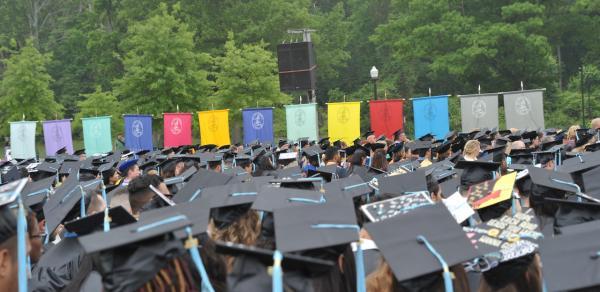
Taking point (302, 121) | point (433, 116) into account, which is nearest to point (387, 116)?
point (433, 116)

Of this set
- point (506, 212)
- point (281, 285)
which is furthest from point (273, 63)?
point (281, 285)

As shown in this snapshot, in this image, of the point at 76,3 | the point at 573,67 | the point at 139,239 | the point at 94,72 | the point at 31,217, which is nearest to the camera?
the point at 139,239

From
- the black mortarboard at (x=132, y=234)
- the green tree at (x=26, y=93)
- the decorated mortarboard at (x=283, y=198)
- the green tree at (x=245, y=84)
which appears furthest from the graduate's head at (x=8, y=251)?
the green tree at (x=26, y=93)

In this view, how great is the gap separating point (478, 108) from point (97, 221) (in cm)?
1712

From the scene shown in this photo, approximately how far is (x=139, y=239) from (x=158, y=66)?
27.2 m

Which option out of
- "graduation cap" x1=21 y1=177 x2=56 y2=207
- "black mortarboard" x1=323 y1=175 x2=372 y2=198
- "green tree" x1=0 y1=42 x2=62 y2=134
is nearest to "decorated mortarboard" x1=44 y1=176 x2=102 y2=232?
"graduation cap" x1=21 y1=177 x2=56 y2=207

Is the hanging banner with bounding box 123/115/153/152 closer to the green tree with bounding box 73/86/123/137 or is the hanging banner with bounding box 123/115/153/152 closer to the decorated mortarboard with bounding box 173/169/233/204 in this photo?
the green tree with bounding box 73/86/123/137

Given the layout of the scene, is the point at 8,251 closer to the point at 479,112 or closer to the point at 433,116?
the point at 433,116

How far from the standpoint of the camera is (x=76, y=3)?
5416 cm

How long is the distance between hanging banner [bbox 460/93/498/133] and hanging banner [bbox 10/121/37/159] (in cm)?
1231

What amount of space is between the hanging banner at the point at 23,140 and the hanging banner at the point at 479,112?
40.4ft

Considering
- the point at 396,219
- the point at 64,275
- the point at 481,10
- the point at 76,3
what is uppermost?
the point at 76,3

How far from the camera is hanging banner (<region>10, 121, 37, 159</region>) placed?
2153 cm

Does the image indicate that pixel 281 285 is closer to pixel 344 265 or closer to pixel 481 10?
pixel 344 265
